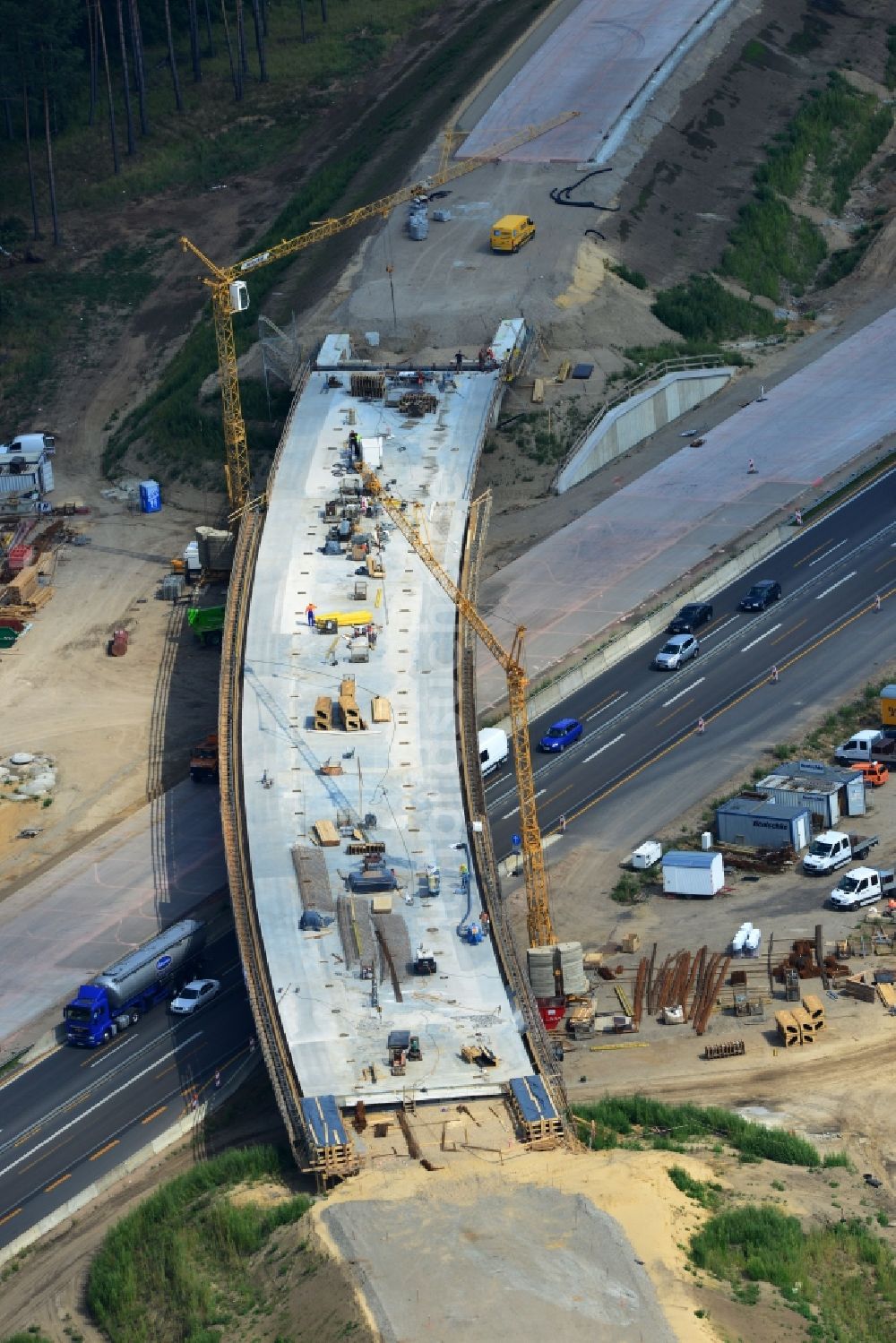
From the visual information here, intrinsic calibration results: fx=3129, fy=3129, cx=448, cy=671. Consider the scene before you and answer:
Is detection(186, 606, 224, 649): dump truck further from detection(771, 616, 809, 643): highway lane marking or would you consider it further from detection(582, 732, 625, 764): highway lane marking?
detection(771, 616, 809, 643): highway lane marking

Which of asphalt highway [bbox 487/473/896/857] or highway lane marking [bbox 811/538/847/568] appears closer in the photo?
asphalt highway [bbox 487/473/896/857]

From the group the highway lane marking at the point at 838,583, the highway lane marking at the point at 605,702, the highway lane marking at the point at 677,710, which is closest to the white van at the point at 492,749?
the highway lane marking at the point at 605,702

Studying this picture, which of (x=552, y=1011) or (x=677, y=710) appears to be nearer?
(x=552, y=1011)

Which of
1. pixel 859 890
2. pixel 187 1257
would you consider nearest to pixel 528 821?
pixel 859 890

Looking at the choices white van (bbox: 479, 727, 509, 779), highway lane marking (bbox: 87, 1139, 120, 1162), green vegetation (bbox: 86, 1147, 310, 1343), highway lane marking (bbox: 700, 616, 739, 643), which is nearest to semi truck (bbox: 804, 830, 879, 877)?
white van (bbox: 479, 727, 509, 779)

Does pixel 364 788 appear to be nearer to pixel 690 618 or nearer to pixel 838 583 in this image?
pixel 690 618

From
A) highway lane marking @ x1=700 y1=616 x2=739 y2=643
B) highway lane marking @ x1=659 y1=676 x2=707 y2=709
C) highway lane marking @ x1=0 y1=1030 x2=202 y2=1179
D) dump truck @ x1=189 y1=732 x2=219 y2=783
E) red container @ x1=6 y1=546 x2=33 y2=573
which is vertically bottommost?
highway lane marking @ x1=700 y1=616 x2=739 y2=643
